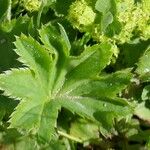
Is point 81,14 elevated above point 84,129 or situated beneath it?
elevated above

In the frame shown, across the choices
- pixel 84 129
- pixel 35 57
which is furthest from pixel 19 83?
pixel 84 129

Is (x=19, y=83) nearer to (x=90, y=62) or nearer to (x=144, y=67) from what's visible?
(x=90, y=62)

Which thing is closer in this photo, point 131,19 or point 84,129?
point 131,19

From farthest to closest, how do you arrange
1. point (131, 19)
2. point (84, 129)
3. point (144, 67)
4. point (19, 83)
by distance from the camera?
point (84, 129)
point (144, 67)
point (131, 19)
point (19, 83)

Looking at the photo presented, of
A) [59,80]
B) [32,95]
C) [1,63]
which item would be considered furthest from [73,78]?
[1,63]

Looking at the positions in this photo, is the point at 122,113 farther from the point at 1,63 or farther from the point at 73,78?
the point at 1,63

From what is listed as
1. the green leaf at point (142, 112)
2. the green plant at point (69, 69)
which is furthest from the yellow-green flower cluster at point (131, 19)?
the green leaf at point (142, 112)

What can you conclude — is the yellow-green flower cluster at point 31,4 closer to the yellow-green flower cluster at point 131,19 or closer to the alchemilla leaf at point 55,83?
the alchemilla leaf at point 55,83

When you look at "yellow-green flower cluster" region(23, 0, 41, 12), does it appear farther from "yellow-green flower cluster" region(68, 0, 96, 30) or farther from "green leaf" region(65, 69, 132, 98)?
"green leaf" region(65, 69, 132, 98)
